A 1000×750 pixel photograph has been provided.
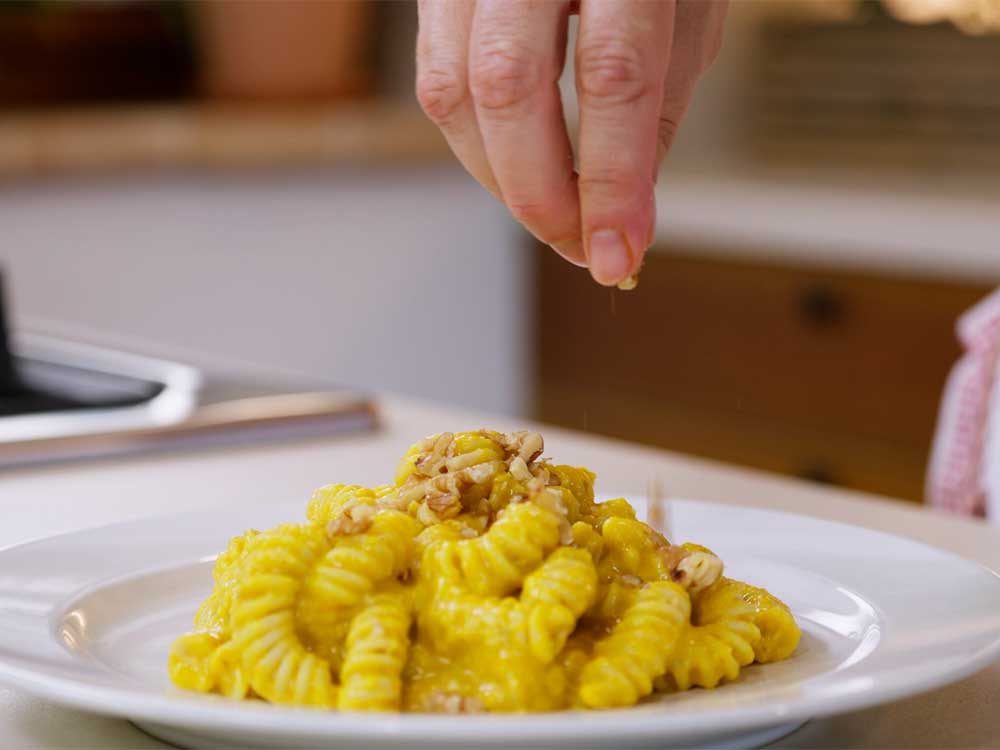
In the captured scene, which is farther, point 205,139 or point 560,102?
point 205,139

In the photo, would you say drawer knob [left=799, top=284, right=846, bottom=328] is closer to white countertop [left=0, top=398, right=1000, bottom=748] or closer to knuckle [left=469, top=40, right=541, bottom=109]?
white countertop [left=0, top=398, right=1000, bottom=748]

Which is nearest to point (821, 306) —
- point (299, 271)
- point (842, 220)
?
point (842, 220)

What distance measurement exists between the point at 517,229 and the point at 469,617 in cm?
267

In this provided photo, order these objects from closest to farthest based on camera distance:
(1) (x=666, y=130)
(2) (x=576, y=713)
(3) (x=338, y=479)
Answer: (2) (x=576, y=713) < (1) (x=666, y=130) < (3) (x=338, y=479)

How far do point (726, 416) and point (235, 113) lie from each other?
108 centimetres

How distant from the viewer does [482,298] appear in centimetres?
317

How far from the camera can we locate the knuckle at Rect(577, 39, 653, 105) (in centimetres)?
65

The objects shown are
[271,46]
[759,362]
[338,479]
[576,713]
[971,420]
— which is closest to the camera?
[576,713]

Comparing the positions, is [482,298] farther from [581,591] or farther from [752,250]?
[581,591]

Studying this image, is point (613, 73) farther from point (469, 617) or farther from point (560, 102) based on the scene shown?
point (469, 617)

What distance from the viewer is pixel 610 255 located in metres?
0.68

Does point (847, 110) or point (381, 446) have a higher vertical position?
point (847, 110)

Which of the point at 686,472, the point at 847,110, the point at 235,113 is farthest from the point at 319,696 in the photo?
the point at 847,110

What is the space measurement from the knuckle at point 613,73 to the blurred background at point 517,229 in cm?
180
